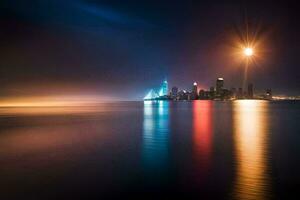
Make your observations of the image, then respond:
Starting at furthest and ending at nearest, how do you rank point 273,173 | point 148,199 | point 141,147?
point 141,147
point 273,173
point 148,199

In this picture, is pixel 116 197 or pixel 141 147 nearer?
pixel 116 197

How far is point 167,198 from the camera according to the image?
11109 millimetres

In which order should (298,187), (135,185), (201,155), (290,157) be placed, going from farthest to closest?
(201,155), (290,157), (135,185), (298,187)

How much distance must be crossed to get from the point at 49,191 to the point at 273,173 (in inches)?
430

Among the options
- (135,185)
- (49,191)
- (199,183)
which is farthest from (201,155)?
(49,191)

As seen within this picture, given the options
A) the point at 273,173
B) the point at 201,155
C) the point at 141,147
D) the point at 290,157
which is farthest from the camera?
the point at 141,147

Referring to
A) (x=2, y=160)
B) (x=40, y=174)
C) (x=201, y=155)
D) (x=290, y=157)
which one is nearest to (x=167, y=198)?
(x=40, y=174)

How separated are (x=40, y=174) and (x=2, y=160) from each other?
5784 mm

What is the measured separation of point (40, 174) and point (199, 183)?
8.24 m

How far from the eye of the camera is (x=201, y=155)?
20109 mm

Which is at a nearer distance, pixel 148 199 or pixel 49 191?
pixel 148 199

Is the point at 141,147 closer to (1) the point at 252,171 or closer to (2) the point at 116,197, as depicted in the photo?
(1) the point at 252,171

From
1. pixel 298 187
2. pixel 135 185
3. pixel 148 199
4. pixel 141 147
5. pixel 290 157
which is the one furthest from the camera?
pixel 141 147

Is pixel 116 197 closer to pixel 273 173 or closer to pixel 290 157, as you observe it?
pixel 273 173
